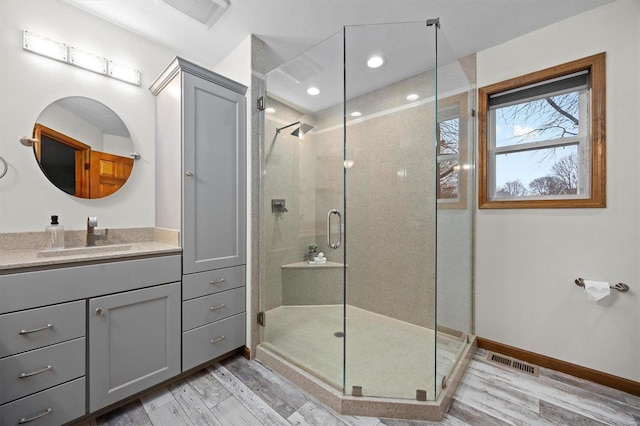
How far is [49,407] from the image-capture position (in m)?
1.26

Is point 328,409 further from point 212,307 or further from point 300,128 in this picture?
point 300,128

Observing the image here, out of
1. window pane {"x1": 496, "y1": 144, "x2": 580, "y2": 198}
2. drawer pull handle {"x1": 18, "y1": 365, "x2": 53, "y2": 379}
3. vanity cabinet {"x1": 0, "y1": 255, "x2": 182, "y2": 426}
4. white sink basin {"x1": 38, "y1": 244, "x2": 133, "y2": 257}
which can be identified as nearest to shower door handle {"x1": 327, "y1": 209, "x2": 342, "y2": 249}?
vanity cabinet {"x1": 0, "y1": 255, "x2": 182, "y2": 426}

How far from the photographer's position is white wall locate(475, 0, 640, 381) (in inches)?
65.9

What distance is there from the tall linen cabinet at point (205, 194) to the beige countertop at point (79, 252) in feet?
0.41

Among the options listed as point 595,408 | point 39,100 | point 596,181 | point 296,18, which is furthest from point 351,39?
point 595,408

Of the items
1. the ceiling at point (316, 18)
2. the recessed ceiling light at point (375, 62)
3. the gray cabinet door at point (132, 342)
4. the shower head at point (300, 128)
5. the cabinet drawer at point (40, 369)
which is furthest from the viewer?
the shower head at point (300, 128)

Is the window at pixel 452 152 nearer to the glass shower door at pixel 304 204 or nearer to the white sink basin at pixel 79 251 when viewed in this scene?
the glass shower door at pixel 304 204

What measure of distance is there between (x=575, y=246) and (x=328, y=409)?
1995 millimetres

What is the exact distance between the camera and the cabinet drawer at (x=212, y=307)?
178 centimetres

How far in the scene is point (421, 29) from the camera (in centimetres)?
177

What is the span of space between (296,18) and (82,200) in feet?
6.48

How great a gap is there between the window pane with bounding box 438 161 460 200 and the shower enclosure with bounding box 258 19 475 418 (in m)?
0.01

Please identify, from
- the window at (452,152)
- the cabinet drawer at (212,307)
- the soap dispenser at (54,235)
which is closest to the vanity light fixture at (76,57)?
the soap dispenser at (54,235)

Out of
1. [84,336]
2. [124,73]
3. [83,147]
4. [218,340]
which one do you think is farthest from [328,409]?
[124,73]
